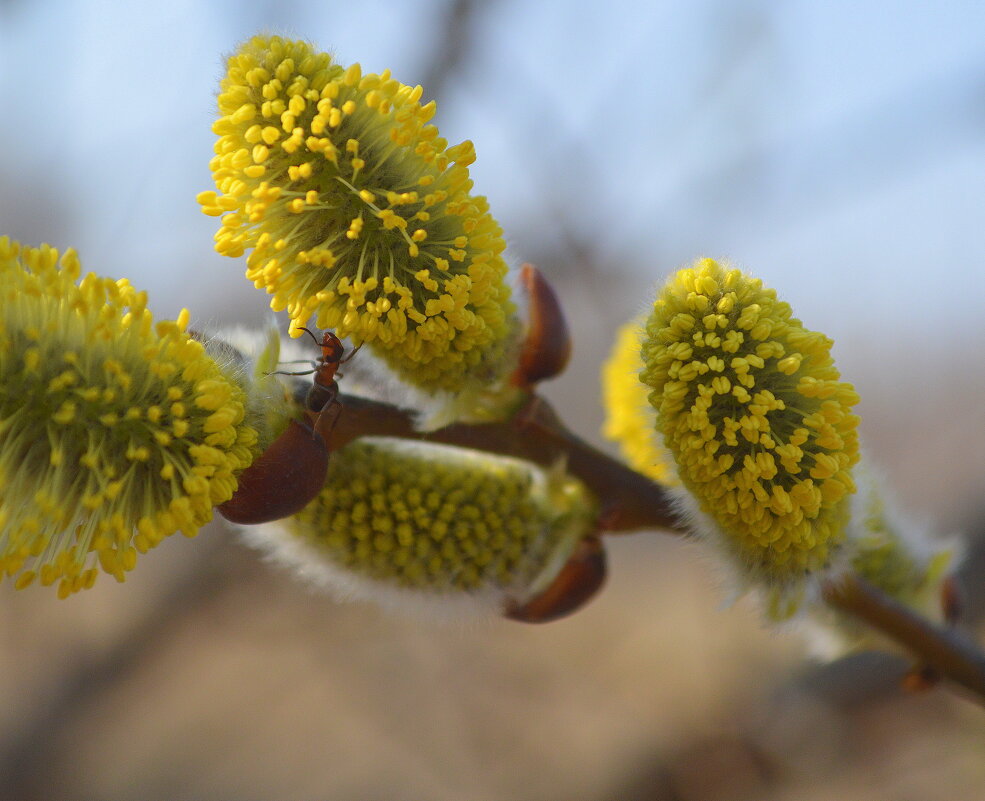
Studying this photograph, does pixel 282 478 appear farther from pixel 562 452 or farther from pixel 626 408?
pixel 626 408

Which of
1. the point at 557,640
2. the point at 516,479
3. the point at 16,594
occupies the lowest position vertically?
the point at 16,594

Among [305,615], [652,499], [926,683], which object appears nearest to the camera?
[652,499]

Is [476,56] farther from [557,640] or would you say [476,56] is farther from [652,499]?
[557,640]

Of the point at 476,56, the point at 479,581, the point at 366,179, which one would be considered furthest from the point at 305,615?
the point at 366,179

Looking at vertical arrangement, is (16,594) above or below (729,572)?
below

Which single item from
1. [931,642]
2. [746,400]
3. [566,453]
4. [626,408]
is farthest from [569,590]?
[931,642]

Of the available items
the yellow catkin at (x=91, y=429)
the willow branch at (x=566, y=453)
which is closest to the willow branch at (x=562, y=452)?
the willow branch at (x=566, y=453)

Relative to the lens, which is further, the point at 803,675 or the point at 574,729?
the point at 574,729
